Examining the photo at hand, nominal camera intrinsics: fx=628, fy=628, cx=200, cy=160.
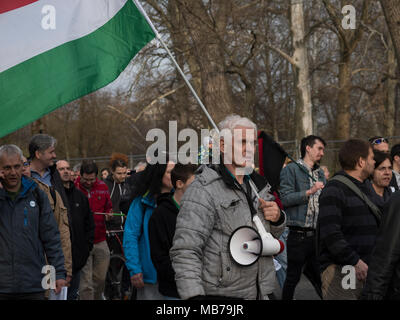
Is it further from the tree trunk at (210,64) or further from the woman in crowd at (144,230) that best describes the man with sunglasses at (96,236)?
the tree trunk at (210,64)

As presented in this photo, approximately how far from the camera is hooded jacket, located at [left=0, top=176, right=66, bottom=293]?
465 centimetres

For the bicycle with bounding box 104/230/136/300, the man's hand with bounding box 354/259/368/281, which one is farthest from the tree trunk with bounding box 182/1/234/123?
the man's hand with bounding box 354/259/368/281

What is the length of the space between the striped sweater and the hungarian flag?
1974mm

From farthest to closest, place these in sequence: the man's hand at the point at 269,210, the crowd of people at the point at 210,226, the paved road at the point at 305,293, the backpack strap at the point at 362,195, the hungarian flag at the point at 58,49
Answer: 1. the paved road at the point at 305,293
2. the backpack strap at the point at 362,195
3. the hungarian flag at the point at 58,49
4. the man's hand at the point at 269,210
5. the crowd of people at the point at 210,226

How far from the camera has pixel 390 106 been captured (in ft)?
84.2

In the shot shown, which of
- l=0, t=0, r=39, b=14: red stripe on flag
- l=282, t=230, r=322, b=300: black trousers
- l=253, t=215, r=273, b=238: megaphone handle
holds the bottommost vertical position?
l=282, t=230, r=322, b=300: black trousers

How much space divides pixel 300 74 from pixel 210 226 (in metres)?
12.4

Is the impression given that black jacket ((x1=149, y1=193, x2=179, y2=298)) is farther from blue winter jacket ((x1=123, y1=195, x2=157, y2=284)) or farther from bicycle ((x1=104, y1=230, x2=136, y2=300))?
bicycle ((x1=104, y1=230, x2=136, y2=300))

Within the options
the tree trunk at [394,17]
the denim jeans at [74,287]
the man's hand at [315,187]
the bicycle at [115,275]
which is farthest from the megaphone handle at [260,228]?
the tree trunk at [394,17]

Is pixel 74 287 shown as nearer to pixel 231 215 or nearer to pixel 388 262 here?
pixel 231 215

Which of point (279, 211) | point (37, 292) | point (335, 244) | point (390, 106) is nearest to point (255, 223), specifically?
A: point (279, 211)

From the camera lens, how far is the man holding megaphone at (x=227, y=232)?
11.3 ft

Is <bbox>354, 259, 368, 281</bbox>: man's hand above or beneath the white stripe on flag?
beneath

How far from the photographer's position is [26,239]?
475cm
